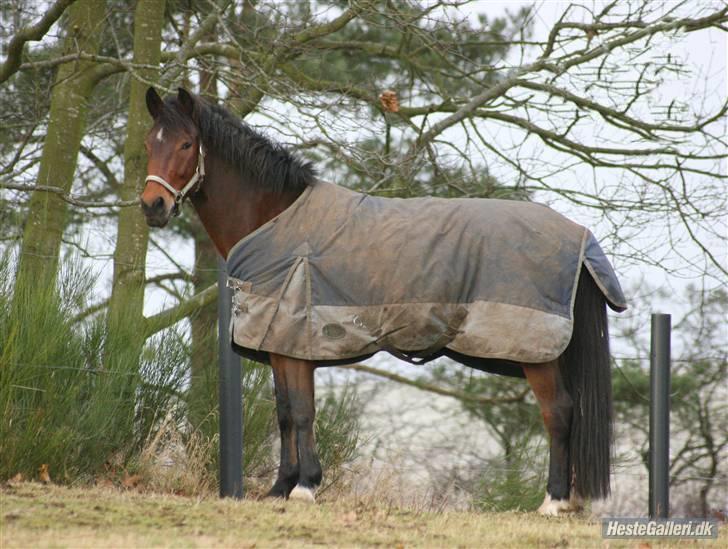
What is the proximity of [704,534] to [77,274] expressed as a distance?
4244 millimetres

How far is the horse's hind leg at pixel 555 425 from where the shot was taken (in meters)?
5.38

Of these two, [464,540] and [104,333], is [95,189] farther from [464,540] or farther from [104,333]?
[464,540]

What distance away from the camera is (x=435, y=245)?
17.7 ft

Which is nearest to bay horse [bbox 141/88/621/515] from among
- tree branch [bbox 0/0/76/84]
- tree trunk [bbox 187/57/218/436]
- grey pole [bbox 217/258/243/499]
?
grey pole [bbox 217/258/243/499]

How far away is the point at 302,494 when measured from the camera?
5.26 m

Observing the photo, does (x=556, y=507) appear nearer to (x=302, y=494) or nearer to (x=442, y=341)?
(x=442, y=341)

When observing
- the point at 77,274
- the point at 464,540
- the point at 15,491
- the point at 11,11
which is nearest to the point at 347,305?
the point at 464,540

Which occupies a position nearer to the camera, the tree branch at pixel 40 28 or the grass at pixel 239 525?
the grass at pixel 239 525

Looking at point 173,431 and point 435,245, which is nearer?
point 435,245

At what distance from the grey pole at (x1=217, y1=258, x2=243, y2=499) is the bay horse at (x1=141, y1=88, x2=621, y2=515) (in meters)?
0.46

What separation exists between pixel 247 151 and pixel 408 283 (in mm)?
1169

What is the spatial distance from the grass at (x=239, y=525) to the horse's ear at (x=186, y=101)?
2.04 m

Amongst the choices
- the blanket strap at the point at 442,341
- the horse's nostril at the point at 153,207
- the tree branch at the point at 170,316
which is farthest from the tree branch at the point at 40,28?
the blanket strap at the point at 442,341

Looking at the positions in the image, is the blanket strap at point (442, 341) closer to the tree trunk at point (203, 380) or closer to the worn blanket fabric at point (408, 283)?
the worn blanket fabric at point (408, 283)
